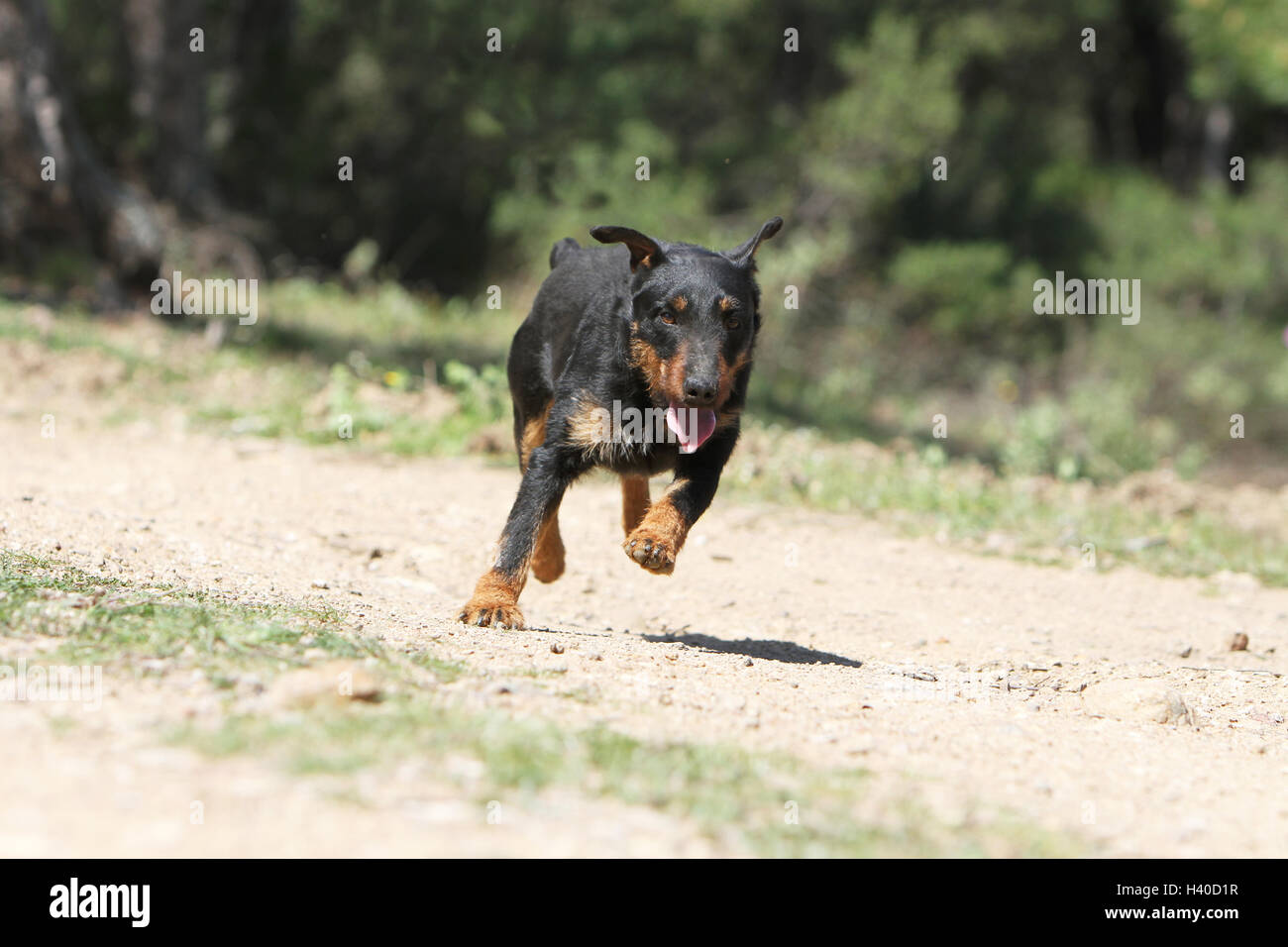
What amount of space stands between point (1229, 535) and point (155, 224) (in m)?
10.1

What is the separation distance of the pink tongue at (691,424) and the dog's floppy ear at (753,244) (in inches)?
31.6

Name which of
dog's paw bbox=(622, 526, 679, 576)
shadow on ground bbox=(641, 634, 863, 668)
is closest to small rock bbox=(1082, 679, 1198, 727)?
shadow on ground bbox=(641, 634, 863, 668)

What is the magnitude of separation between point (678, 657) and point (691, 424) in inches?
38.2

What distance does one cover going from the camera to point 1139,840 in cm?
355

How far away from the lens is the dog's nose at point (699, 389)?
17.5ft

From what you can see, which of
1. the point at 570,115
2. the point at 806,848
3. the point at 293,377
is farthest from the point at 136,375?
the point at 806,848

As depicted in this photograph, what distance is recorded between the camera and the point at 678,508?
18.5 feet

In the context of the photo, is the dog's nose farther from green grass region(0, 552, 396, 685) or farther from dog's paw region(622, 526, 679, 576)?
green grass region(0, 552, 396, 685)

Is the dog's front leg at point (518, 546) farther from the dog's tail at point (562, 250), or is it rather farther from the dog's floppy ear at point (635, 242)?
the dog's tail at point (562, 250)

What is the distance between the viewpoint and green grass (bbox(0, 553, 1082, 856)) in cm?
330

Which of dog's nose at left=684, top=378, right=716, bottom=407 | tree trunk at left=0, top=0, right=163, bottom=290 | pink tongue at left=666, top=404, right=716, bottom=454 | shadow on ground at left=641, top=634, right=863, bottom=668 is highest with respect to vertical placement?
tree trunk at left=0, top=0, right=163, bottom=290

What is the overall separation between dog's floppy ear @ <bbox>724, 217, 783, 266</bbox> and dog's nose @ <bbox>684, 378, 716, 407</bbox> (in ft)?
A: 3.10

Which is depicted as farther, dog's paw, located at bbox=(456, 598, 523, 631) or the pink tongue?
the pink tongue

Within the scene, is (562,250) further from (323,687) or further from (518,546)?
(323,687)
